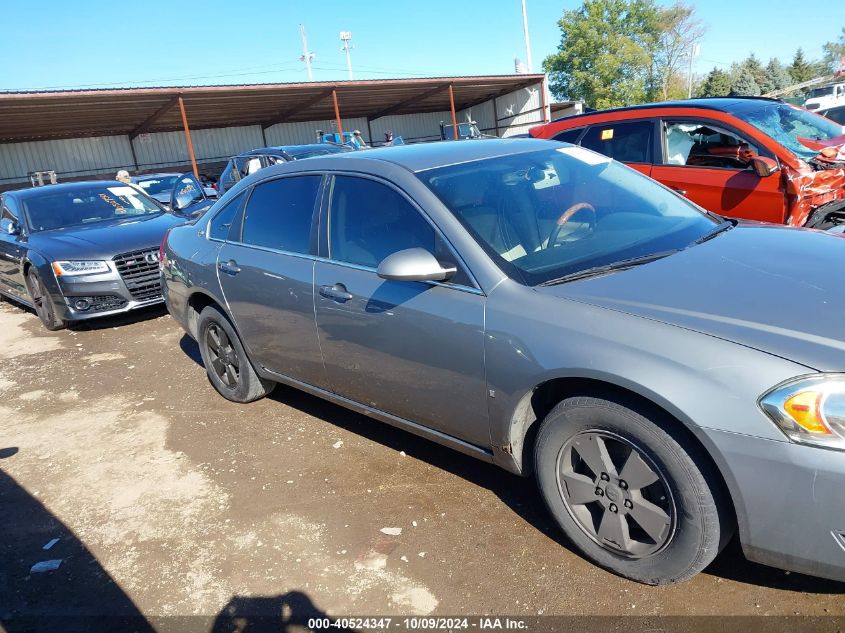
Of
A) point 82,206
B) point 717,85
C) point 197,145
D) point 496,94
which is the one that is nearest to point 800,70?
point 717,85

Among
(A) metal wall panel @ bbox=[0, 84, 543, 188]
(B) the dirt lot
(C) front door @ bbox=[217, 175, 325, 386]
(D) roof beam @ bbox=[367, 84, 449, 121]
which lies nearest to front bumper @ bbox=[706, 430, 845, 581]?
(B) the dirt lot

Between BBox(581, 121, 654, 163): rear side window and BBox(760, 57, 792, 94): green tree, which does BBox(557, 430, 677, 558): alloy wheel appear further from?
BBox(760, 57, 792, 94): green tree

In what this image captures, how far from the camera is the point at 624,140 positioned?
642cm

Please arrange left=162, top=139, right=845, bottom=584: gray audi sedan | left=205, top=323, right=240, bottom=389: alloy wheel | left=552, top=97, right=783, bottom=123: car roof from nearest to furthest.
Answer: left=162, top=139, right=845, bottom=584: gray audi sedan → left=205, top=323, right=240, bottom=389: alloy wheel → left=552, top=97, right=783, bottom=123: car roof

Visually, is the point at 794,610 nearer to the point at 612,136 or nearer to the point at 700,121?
the point at 700,121

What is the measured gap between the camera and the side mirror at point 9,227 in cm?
762

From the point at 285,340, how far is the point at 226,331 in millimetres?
825

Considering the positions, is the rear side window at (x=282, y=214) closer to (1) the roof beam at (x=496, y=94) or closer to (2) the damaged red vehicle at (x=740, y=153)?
(2) the damaged red vehicle at (x=740, y=153)

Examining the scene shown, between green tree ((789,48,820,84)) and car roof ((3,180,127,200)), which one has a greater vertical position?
green tree ((789,48,820,84))

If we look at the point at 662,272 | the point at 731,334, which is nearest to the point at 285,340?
the point at 662,272

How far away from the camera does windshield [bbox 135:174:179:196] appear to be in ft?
47.2

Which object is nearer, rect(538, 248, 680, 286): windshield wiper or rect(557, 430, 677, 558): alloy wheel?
rect(557, 430, 677, 558): alloy wheel

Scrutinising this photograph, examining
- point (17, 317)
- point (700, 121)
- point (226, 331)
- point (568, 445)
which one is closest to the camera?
point (568, 445)

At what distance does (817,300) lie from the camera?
7.30ft
